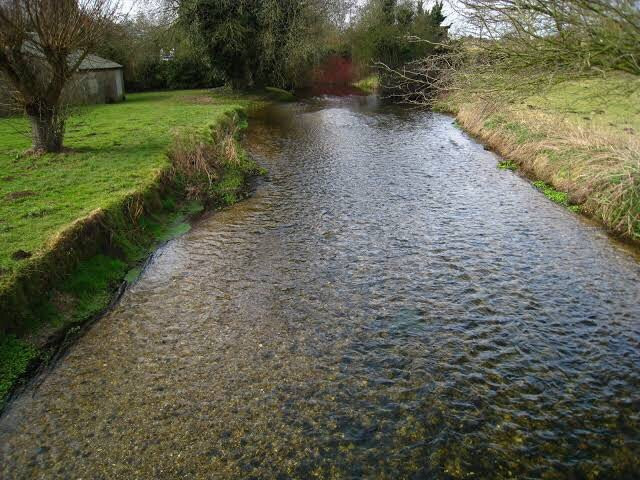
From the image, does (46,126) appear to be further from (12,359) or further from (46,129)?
(12,359)

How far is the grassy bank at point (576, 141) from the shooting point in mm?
10906

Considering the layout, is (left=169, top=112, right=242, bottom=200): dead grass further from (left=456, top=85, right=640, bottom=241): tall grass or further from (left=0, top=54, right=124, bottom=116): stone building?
(left=0, top=54, right=124, bottom=116): stone building

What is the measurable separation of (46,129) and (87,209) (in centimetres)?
744

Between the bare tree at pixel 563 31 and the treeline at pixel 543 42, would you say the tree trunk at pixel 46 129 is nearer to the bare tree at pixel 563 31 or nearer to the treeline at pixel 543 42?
the treeline at pixel 543 42

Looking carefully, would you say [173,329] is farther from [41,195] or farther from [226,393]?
[41,195]

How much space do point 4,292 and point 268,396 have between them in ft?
15.6

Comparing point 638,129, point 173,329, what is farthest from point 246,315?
point 638,129

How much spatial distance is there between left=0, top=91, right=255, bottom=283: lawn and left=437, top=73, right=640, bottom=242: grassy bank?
9.39m

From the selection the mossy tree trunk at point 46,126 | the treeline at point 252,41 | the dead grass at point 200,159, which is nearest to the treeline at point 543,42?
the dead grass at point 200,159

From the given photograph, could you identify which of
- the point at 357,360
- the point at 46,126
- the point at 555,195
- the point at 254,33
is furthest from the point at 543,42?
the point at 254,33

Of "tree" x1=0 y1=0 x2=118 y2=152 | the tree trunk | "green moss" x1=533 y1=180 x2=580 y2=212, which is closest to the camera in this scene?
"tree" x1=0 y1=0 x2=118 y2=152

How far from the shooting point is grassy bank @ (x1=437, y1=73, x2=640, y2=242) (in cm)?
1091

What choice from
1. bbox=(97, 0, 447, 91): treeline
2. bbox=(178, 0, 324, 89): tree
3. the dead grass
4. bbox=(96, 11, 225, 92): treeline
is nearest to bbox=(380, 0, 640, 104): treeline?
the dead grass

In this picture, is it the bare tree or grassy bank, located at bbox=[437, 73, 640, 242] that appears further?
grassy bank, located at bbox=[437, 73, 640, 242]
